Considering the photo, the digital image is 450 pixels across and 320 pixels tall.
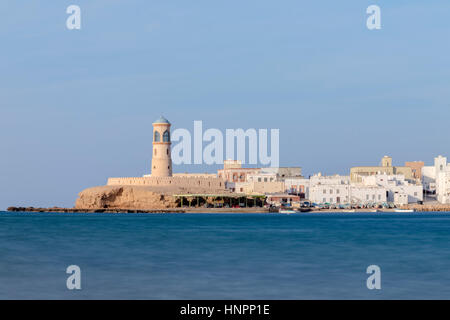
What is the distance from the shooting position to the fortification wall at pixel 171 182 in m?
136

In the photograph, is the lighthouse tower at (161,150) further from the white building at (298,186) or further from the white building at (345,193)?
the white building at (298,186)

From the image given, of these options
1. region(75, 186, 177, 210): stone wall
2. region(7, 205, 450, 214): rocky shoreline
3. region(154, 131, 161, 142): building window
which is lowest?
region(7, 205, 450, 214): rocky shoreline

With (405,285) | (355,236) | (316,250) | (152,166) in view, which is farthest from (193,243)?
(152,166)

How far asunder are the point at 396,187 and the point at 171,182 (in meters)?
46.5

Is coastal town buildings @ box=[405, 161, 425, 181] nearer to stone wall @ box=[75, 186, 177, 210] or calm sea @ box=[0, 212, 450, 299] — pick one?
stone wall @ box=[75, 186, 177, 210]

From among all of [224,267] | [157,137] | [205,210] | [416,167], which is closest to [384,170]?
[416,167]

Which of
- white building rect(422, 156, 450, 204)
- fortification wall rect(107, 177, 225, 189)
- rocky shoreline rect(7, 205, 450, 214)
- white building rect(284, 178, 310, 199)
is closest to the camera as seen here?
rocky shoreline rect(7, 205, 450, 214)

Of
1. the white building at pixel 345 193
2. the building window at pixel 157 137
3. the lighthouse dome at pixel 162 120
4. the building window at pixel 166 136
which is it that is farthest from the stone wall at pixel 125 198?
the white building at pixel 345 193

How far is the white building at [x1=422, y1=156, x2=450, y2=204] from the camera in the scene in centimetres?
15300

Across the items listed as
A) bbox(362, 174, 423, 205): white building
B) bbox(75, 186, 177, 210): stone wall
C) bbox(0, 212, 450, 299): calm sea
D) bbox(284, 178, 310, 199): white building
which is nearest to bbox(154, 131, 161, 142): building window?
bbox(75, 186, 177, 210): stone wall

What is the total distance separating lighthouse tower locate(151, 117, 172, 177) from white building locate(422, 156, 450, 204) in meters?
56.2
